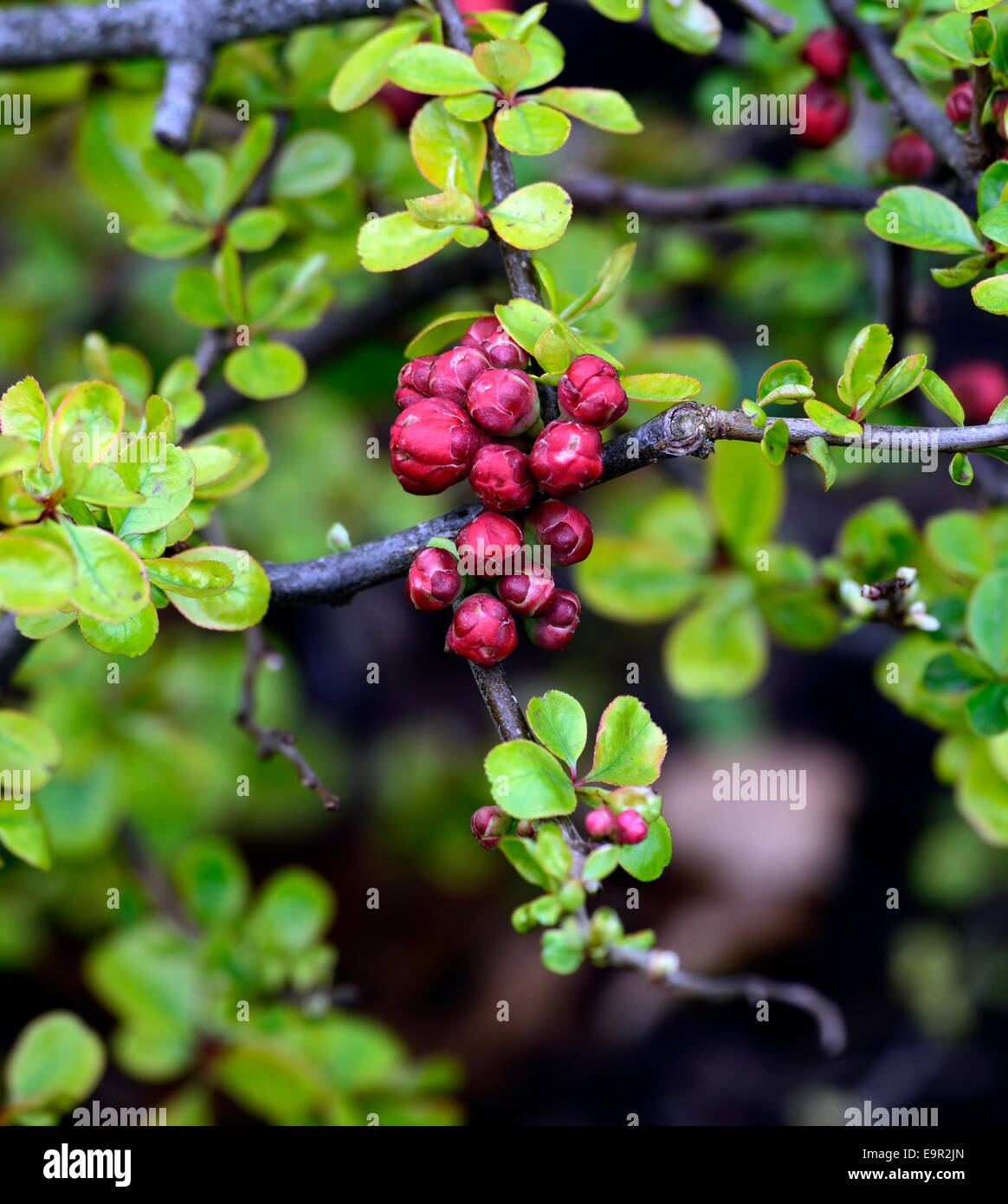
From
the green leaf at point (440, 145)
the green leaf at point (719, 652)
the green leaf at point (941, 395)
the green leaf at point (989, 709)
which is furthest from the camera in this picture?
the green leaf at point (719, 652)

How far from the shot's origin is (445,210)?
68 cm

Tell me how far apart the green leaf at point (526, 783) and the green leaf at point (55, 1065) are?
0.73 metres

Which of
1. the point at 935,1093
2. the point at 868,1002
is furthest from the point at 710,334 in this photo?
the point at 935,1093

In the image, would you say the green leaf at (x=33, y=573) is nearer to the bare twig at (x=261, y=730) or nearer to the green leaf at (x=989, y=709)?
the bare twig at (x=261, y=730)

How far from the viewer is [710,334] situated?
2.49 meters

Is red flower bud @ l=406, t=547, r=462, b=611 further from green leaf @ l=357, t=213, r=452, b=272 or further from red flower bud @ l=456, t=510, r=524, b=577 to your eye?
green leaf @ l=357, t=213, r=452, b=272

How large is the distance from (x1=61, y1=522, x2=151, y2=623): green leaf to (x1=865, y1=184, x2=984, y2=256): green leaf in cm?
58

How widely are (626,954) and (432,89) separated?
62 cm

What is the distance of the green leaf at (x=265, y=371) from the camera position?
947mm

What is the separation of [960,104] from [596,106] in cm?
32

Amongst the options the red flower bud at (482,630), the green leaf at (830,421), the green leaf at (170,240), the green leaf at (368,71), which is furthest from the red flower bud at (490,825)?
the green leaf at (170,240)

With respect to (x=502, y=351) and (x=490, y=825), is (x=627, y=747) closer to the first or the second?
(x=490, y=825)

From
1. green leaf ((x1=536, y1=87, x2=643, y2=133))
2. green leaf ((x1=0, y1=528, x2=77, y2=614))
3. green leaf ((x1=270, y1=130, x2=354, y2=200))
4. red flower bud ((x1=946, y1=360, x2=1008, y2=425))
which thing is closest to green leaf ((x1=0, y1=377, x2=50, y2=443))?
green leaf ((x1=0, y1=528, x2=77, y2=614))

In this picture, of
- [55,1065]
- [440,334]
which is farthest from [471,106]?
[55,1065]
